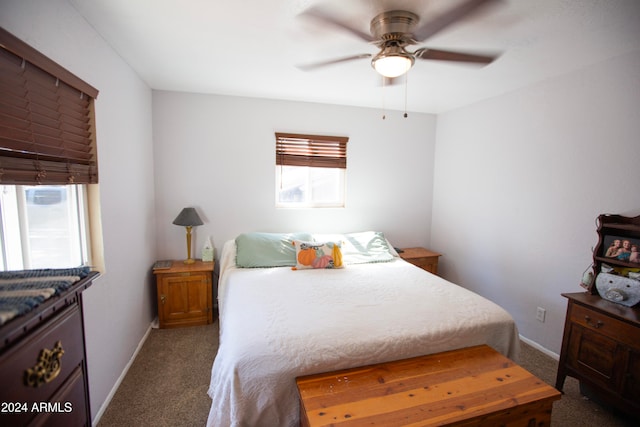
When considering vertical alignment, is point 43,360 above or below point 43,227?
below

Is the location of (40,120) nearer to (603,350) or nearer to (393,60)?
(393,60)

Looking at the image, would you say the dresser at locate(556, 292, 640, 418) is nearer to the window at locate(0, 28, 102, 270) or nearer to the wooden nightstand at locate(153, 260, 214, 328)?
the wooden nightstand at locate(153, 260, 214, 328)

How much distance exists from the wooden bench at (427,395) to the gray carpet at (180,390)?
0.74 meters

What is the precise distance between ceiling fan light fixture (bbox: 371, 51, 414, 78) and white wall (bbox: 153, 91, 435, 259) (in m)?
1.68

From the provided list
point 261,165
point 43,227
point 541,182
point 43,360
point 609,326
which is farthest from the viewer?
point 261,165

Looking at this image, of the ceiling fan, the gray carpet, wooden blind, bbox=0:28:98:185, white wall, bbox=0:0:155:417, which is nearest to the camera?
wooden blind, bbox=0:28:98:185

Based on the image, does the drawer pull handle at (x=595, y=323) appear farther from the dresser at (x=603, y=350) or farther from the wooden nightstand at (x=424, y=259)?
the wooden nightstand at (x=424, y=259)

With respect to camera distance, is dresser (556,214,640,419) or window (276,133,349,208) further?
window (276,133,349,208)

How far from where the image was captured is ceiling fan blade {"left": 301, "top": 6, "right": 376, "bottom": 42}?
1.51 meters

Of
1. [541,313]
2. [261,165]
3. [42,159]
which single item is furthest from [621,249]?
[42,159]

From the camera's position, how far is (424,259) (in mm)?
3396

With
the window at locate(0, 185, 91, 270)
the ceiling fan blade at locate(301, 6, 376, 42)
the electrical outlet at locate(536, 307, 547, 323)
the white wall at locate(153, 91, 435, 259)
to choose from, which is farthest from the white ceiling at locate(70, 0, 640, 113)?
the electrical outlet at locate(536, 307, 547, 323)

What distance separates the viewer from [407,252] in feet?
11.6

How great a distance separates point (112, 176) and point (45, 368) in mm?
1593
